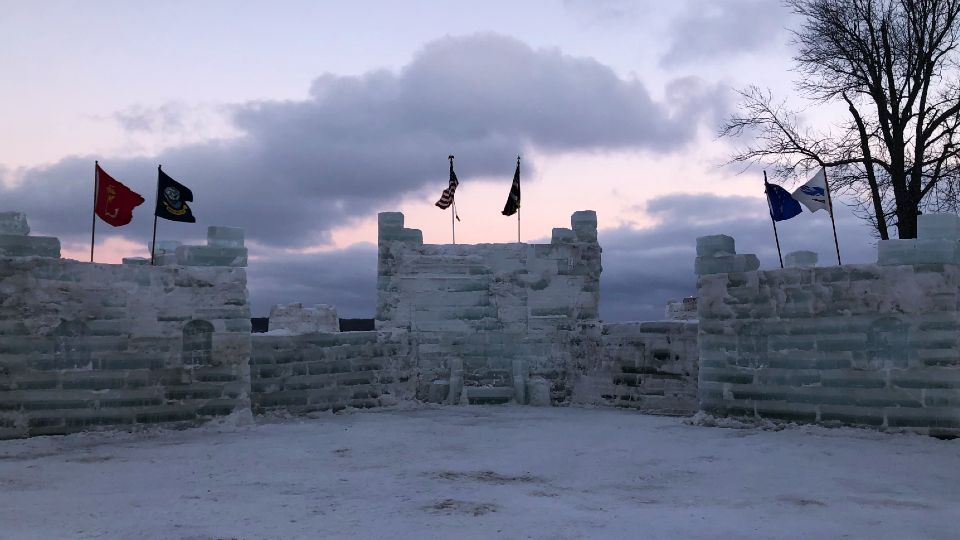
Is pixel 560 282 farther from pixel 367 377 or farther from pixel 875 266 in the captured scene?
pixel 875 266

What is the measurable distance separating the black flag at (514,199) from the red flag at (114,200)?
323 inches

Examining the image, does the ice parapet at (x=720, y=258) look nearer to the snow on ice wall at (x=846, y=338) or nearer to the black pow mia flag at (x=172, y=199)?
the snow on ice wall at (x=846, y=338)

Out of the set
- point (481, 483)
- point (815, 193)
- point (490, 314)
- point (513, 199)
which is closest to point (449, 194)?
point (513, 199)

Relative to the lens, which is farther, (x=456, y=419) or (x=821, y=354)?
(x=456, y=419)

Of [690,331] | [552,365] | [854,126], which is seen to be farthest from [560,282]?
[854,126]

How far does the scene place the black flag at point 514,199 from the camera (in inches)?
690

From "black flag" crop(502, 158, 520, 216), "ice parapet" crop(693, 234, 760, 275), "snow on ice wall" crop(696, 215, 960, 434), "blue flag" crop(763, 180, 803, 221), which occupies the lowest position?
"snow on ice wall" crop(696, 215, 960, 434)

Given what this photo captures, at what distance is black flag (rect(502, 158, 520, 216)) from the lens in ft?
57.5

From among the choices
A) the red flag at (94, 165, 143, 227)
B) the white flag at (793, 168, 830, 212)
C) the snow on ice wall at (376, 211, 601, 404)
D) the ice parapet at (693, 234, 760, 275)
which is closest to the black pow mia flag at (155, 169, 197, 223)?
the red flag at (94, 165, 143, 227)

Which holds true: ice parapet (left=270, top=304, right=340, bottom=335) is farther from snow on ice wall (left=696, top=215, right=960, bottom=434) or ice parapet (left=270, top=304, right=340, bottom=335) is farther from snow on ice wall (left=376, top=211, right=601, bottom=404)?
snow on ice wall (left=696, top=215, right=960, bottom=434)

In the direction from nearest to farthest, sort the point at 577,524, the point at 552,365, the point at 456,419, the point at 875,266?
the point at 577,524 < the point at 875,266 < the point at 456,419 < the point at 552,365

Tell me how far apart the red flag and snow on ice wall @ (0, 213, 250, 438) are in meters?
0.87

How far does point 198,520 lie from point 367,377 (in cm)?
874

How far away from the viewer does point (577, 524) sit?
6168mm
